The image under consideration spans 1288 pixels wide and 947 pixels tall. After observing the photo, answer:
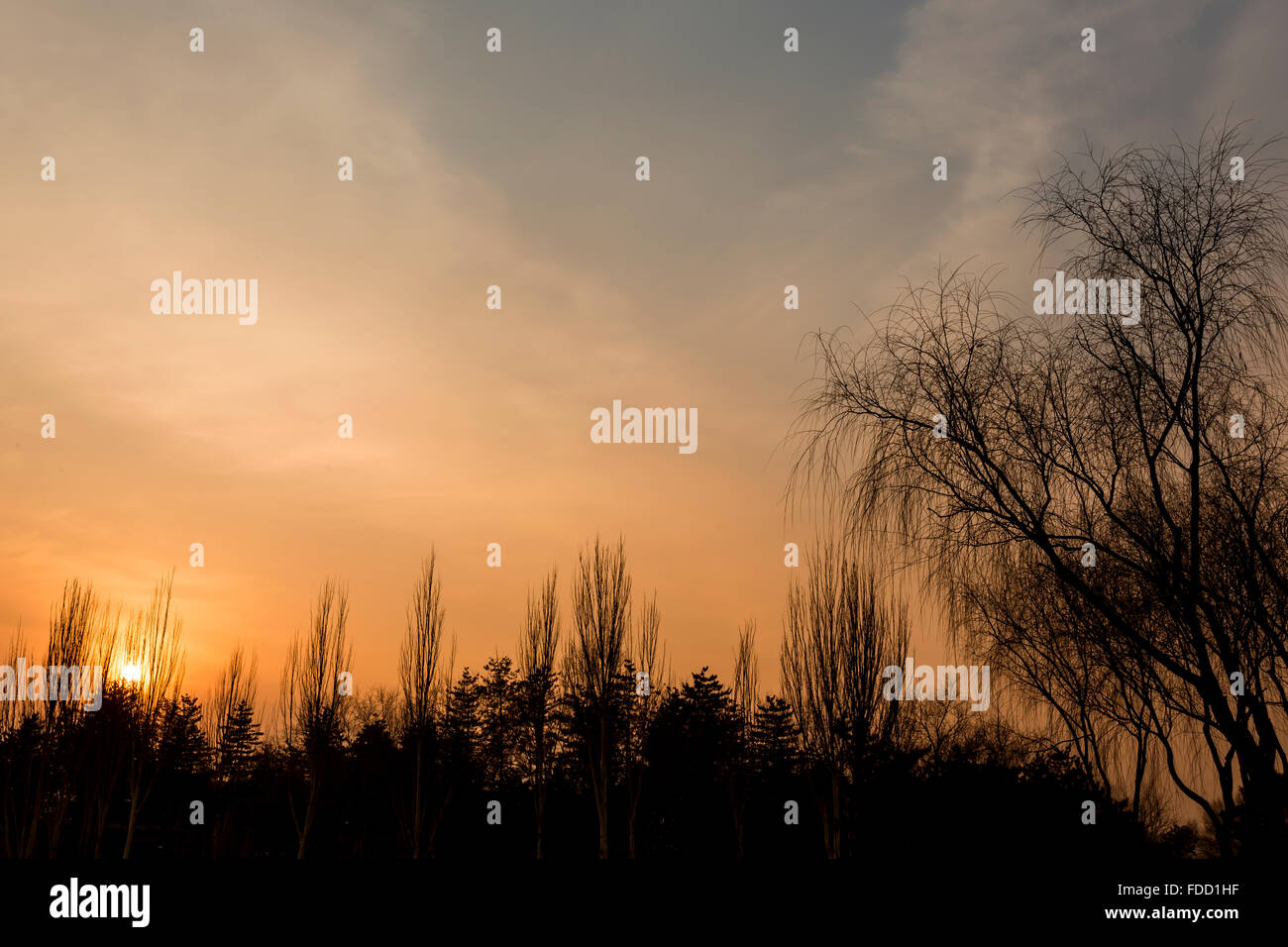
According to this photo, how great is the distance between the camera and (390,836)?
161 feet

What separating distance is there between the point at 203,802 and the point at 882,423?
49.6m

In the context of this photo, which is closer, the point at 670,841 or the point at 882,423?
the point at 882,423

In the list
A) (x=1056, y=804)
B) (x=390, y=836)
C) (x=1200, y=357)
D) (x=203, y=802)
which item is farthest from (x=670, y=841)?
(x=1200, y=357)

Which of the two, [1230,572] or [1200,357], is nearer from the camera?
[1200,357]

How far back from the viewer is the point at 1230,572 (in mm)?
12000

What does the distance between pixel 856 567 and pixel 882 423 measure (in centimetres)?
917

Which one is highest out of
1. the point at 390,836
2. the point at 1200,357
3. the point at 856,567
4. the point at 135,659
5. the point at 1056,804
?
the point at 1200,357

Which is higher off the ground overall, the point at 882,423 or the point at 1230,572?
the point at 882,423

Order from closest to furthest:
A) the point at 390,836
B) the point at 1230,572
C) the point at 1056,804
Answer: the point at 1230,572 < the point at 1056,804 < the point at 390,836

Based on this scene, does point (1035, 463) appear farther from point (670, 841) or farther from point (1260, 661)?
point (670, 841)
